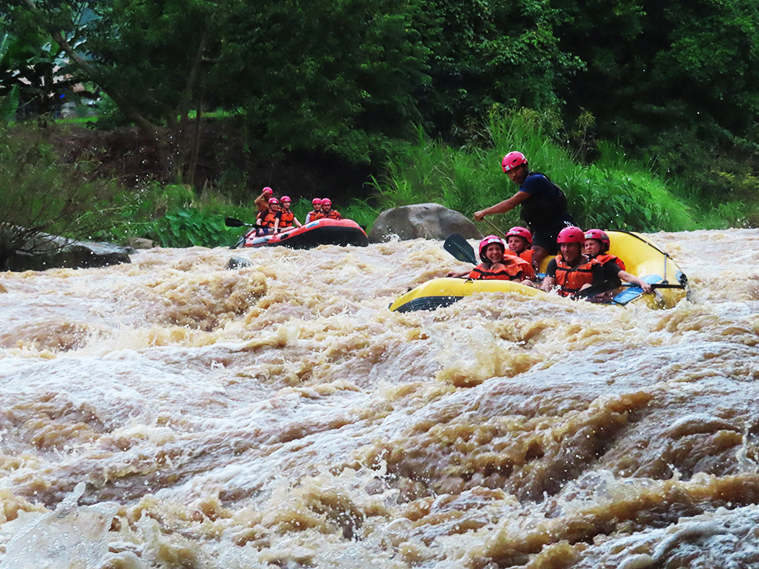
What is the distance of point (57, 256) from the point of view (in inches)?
396

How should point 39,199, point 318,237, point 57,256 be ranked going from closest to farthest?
point 39,199 < point 57,256 < point 318,237

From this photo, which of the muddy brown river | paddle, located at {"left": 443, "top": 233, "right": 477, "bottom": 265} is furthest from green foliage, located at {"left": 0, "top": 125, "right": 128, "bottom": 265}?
the muddy brown river

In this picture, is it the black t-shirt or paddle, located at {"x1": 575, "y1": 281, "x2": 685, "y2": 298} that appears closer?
paddle, located at {"x1": 575, "y1": 281, "x2": 685, "y2": 298}

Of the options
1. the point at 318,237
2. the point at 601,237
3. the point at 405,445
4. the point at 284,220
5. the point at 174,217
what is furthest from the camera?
the point at 174,217

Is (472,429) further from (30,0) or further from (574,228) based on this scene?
(30,0)

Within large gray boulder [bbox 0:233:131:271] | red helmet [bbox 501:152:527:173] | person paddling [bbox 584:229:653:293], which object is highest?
red helmet [bbox 501:152:527:173]

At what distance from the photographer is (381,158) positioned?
58.5ft

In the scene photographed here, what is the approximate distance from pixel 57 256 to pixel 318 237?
3.23 metres

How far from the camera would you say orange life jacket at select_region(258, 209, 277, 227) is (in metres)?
12.8

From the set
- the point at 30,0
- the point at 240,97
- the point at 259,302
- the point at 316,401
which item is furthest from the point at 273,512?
the point at 30,0

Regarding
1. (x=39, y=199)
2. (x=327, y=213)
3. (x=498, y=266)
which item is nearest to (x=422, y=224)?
(x=327, y=213)

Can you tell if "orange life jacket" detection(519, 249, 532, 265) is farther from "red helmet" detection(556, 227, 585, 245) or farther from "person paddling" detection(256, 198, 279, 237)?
"person paddling" detection(256, 198, 279, 237)

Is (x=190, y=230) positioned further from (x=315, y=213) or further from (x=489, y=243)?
(x=489, y=243)

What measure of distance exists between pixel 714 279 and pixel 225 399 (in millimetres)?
4438
